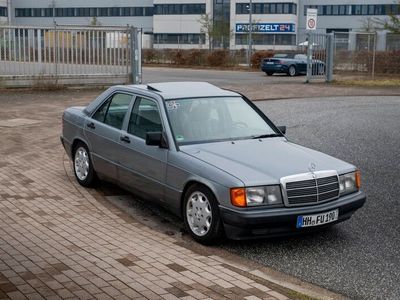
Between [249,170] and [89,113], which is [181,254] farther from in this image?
[89,113]

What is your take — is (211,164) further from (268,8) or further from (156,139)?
(268,8)

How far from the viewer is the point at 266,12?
8631 centimetres

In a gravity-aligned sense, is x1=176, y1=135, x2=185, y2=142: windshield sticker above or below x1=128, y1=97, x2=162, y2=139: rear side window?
below

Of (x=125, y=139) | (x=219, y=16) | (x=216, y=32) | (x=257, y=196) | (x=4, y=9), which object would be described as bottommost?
(x=257, y=196)

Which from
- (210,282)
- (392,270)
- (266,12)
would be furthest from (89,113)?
(266,12)

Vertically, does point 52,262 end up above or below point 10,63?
below

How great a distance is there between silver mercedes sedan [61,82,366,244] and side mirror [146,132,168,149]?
0.01 meters

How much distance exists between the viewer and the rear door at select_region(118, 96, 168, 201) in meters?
7.05

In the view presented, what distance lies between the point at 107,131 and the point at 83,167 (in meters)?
0.87

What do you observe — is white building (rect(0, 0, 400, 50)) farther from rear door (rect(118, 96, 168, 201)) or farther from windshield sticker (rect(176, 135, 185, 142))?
windshield sticker (rect(176, 135, 185, 142))

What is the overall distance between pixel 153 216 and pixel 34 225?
4.62 ft

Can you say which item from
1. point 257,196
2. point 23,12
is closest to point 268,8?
point 23,12

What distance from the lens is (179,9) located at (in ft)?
297

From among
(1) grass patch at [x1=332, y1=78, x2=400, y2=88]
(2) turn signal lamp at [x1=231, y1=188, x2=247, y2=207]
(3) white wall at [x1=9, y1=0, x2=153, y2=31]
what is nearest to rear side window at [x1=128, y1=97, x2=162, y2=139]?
(2) turn signal lamp at [x1=231, y1=188, x2=247, y2=207]
